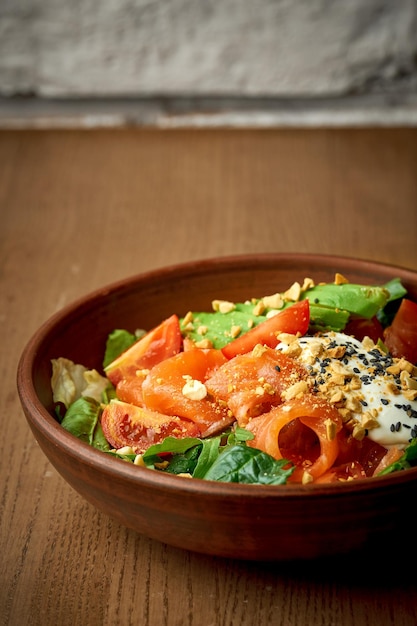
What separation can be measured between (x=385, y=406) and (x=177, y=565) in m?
0.41

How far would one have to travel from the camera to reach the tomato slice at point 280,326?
146 centimetres

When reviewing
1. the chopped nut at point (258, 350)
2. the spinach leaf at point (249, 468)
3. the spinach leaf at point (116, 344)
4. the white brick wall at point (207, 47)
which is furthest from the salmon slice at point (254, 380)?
the white brick wall at point (207, 47)

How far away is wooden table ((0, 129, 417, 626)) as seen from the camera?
1.21 m

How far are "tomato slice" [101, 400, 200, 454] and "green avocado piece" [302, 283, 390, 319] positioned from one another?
0.37m

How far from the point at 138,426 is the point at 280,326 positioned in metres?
0.30

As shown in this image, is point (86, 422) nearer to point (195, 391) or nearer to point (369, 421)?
point (195, 391)

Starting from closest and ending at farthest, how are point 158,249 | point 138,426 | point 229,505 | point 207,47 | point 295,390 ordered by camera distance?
point 229,505 → point 295,390 → point 138,426 → point 158,249 → point 207,47

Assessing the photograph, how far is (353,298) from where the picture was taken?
1.54m

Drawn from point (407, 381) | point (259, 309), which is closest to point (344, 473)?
point (407, 381)

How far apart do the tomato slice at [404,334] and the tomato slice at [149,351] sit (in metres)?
0.41

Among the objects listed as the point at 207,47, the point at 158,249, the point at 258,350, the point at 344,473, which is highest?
→ the point at 207,47

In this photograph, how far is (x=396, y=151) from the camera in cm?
305

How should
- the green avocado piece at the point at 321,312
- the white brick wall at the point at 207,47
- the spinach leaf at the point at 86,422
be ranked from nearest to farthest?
the spinach leaf at the point at 86,422, the green avocado piece at the point at 321,312, the white brick wall at the point at 207,47

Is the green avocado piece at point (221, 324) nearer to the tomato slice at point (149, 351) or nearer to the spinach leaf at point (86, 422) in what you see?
the tomato slice at point (149, 351)
